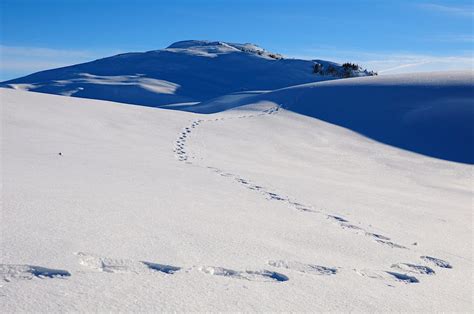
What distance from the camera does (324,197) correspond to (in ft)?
15.3

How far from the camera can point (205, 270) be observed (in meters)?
2.21

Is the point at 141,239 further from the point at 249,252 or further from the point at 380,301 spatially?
the point at 380,301

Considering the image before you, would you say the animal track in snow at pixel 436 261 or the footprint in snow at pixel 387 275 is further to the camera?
the animal track in snow at pixel 436 261

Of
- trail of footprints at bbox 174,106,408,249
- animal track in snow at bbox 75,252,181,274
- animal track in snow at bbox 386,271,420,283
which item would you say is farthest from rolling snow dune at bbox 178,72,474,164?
animal track in snow at bbox 75,252,181,274

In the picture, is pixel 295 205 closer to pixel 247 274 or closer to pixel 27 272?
pixel 247 274

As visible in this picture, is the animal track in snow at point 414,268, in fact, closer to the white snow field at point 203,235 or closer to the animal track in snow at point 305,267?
the white snow field at point 203,235

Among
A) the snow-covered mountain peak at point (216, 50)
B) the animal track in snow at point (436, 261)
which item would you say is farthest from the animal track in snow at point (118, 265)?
the snow-covered mountain peak at point (216, 50)

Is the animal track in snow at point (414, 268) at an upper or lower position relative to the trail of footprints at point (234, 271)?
Answer: lower

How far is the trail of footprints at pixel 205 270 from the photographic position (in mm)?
1929

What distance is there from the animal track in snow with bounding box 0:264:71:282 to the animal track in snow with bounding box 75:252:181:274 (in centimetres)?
14

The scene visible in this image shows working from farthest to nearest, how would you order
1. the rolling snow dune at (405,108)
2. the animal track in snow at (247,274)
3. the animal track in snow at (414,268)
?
the rolling snow dune at (405,108) → the animal track in snow at (414,268) → the animal track in snow at (247,274)

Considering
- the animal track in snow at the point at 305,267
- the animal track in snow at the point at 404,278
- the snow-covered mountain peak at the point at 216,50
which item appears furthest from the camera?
the snow-covered mountain peak at the point at 216,50

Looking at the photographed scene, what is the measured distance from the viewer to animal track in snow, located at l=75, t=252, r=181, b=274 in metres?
2.08

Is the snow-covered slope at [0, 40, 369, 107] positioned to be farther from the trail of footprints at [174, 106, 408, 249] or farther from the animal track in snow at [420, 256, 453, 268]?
the animal track in snow at [420, 256, 453, 268]
